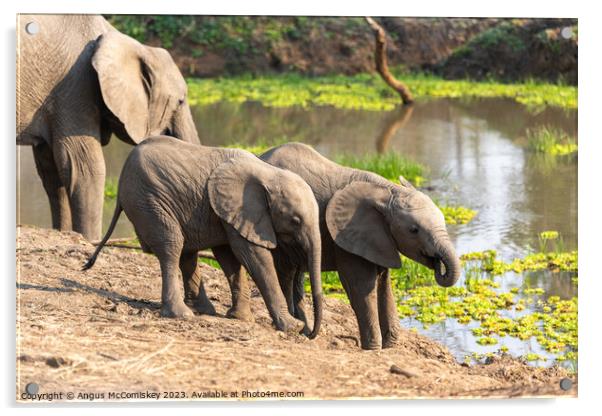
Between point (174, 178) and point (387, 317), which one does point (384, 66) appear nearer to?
point (387, 317)

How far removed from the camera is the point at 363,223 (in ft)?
23.5

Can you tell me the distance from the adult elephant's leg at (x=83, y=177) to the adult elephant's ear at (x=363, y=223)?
2.58m

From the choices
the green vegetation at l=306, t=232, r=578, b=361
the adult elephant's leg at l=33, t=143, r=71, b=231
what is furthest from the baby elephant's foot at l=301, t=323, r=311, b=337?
the adult elephant's leg at l=33, t=143, r=71, b=231

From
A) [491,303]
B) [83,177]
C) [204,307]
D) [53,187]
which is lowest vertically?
[491,303]

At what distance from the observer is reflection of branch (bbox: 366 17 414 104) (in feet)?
41.5

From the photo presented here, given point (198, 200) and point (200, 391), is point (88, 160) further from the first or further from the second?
point (200, 391)

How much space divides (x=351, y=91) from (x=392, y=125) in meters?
0.96

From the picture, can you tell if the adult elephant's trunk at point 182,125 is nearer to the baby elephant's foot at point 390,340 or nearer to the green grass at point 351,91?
the green grass at point 351,91

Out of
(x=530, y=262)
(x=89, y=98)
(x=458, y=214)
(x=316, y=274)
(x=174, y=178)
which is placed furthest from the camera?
(x=458, y=214)

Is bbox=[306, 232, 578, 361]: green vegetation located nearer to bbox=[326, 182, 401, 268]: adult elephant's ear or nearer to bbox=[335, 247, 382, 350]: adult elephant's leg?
bbox=[335, 247, 382, 350]: adult elephant's leg

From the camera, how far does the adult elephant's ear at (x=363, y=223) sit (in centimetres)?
713

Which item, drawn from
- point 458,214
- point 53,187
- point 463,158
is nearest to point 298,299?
point 53,187

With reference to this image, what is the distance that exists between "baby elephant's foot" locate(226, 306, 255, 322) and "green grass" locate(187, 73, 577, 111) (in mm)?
3293
